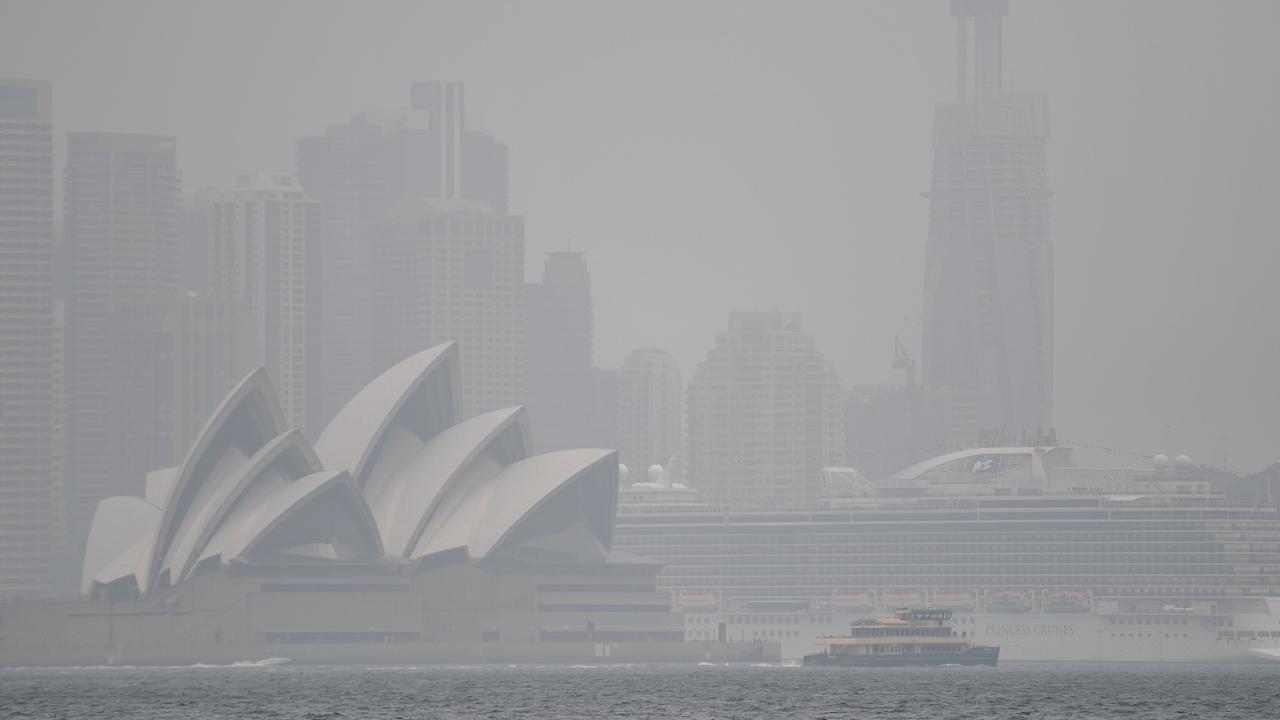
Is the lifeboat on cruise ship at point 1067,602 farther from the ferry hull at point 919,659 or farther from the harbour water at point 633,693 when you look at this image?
the ferry hull at point 919,659

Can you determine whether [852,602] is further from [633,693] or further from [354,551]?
[633,693]

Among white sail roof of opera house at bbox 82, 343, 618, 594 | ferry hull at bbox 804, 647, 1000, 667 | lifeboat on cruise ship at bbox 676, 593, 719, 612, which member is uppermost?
white sail roof of opera house at bbox 82, 343, 618, 594

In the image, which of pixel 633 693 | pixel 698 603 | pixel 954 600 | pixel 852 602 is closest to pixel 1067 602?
pixel 954 600

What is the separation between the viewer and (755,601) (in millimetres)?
197875

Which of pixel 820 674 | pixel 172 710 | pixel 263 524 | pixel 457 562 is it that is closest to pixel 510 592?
Answer: pixel 457 562

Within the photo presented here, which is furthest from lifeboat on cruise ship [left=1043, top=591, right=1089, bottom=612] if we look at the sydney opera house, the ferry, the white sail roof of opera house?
the ferry

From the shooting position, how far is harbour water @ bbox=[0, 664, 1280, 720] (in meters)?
101

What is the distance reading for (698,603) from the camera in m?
199

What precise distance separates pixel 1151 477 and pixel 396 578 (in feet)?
193

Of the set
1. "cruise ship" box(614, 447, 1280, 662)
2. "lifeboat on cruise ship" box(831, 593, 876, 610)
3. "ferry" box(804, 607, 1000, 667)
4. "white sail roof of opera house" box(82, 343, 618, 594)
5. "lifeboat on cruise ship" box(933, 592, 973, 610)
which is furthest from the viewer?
"lifeboat on cruise ship" box(831, 593, 876, 610)

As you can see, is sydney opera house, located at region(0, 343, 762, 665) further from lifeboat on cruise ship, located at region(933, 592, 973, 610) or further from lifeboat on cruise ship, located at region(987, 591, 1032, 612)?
lifeboat on cruise ship, located at region(987, 591, 1032, 612)

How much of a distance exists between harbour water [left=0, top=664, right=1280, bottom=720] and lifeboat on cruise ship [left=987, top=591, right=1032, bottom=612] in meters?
32.3

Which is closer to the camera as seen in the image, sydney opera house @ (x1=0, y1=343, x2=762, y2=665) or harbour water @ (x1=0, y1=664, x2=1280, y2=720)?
harbour water @ (x1=0, y1=664, x2=1280, y2=720)

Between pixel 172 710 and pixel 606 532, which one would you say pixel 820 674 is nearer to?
pixel 606 532
